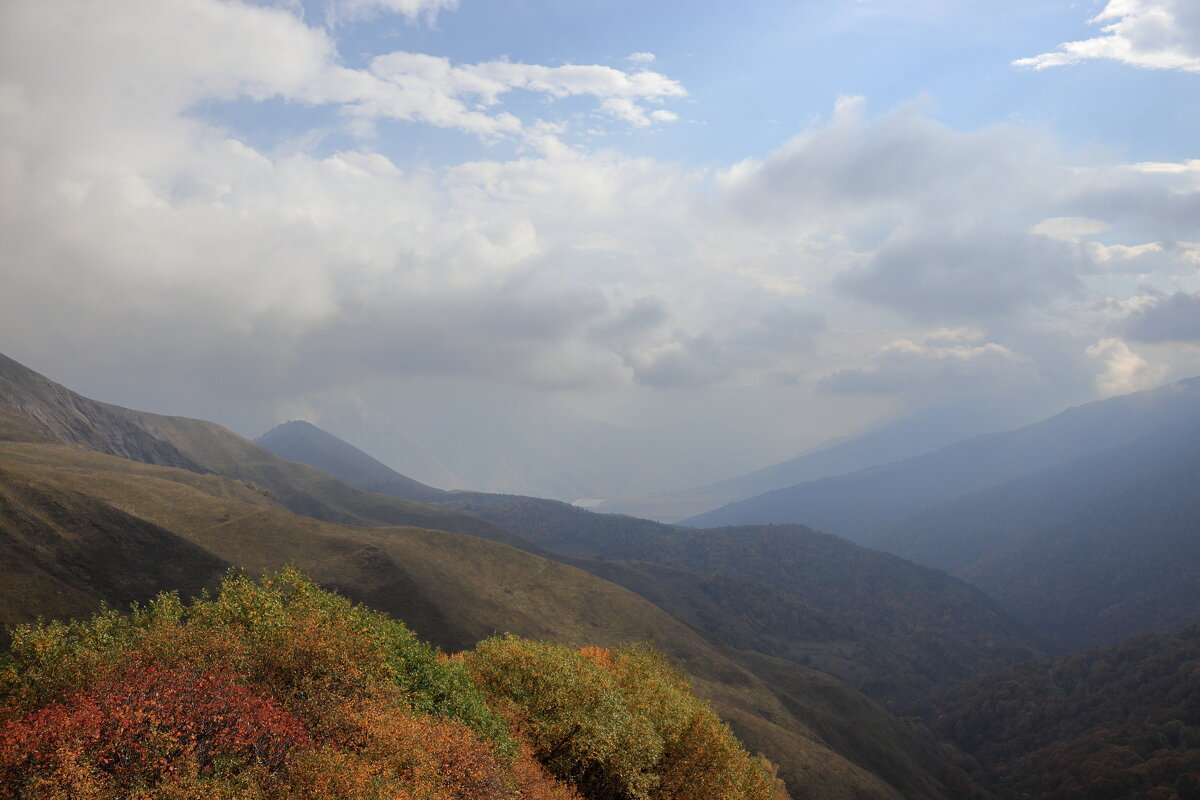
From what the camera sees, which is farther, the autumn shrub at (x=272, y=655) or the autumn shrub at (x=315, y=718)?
the autumn shrub at (x=272, y=655)

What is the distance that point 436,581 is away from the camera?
146750mm

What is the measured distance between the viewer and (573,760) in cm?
4466

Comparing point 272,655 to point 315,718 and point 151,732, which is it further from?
point 151,732

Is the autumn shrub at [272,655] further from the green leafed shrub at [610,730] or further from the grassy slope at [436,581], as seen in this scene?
the grassy slope at [436,581]

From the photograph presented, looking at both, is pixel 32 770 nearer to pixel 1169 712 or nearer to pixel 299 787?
pixel 299 787

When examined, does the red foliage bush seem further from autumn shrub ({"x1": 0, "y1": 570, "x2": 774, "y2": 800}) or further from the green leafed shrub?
the green leafed shrub

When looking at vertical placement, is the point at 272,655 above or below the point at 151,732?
below

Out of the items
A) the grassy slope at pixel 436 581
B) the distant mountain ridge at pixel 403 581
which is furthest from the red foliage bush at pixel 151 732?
the grassy slope at pixel 436 581

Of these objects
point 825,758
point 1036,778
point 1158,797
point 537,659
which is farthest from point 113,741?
point 1036,778

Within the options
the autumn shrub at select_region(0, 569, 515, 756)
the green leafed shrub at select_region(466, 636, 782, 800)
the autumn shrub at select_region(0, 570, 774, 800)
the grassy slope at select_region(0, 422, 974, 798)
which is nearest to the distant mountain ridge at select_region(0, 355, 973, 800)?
the grassy slope at select_region(0, 422, 974, 798)

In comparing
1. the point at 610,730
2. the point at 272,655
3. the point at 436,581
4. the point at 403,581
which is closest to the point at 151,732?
the point at 272,655

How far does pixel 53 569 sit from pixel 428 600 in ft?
204

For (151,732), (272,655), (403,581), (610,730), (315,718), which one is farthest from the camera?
(403,581)

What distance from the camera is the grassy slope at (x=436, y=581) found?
117125 mm
